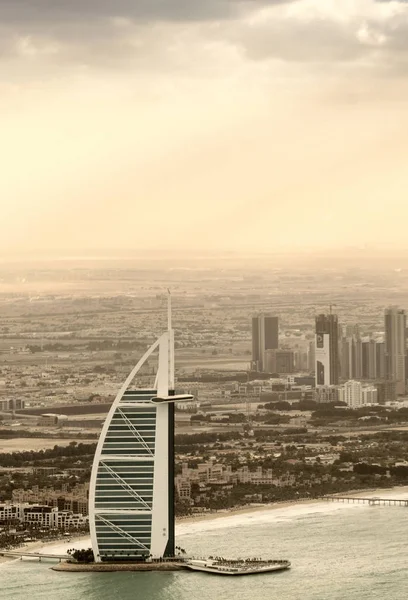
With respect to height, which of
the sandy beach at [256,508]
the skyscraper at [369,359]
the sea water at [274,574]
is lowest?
the sea water at [274,574]

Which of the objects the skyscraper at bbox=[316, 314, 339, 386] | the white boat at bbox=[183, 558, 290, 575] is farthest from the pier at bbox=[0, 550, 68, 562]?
the skyscraper at bbox=[316, 314, 339, 386]

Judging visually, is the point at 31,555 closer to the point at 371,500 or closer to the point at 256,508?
the point at 256,508

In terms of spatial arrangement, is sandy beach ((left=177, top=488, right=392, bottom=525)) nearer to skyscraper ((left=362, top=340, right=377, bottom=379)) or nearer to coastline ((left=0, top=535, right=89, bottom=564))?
coastline ((left=0, top=535, right=89, bottom=564))

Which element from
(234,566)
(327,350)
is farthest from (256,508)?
(327,350)

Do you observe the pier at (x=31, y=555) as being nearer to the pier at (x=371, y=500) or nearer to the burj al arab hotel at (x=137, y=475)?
the burj al arab hotel at (x=137, y=475)

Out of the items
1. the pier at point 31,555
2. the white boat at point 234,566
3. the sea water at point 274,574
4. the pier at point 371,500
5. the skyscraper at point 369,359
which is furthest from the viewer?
the skyscraper at point 369,359

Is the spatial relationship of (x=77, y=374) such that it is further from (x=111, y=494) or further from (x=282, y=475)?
(x=111, y=494)

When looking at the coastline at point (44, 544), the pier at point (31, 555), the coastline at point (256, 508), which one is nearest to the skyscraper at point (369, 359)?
the coastline at point (256, 508)
